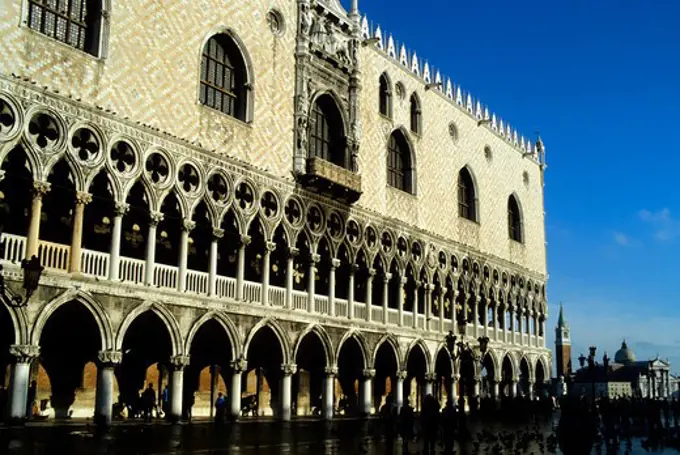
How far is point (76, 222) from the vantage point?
53.8ft

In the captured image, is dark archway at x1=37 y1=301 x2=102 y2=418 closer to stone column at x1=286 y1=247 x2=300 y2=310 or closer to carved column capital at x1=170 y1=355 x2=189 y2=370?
carved column capital at x1=170 y1=355 x2=189 y2=370

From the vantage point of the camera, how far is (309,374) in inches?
1147

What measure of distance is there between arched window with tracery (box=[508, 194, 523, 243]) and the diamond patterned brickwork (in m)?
2.31

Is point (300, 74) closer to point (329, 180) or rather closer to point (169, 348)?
point (329, 180)

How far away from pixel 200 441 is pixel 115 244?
5091 mm

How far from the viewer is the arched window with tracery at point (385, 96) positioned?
90.1ft

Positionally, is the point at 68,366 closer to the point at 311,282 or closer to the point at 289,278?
the point at 289,278

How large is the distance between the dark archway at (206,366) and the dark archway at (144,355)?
3.36 feet

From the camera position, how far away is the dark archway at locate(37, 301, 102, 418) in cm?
1859

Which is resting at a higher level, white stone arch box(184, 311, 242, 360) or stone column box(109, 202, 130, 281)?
stone column box(109, 202, 130, 281)

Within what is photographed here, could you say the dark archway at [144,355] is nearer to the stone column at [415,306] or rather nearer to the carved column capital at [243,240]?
the carved column capital at [243,240]

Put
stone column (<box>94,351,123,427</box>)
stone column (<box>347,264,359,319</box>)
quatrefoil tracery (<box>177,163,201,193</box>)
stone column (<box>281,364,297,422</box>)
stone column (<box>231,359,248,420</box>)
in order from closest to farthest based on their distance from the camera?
stone column (<box>94,351,123,427</box>) → quatrefoil tracery (<box>177,163,201,193</box>) → stone column (<box>231,359,248,420</box>) → stone column (<box>281,364,297,422</box>) → stone column (<box>347,264,359,319</box>)

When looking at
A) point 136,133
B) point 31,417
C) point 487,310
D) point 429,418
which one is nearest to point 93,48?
point 136,133

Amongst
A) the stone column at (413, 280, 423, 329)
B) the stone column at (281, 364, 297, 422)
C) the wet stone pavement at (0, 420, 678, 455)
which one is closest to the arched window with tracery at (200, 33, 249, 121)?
the stone column at (281, 364, 297, 422)
